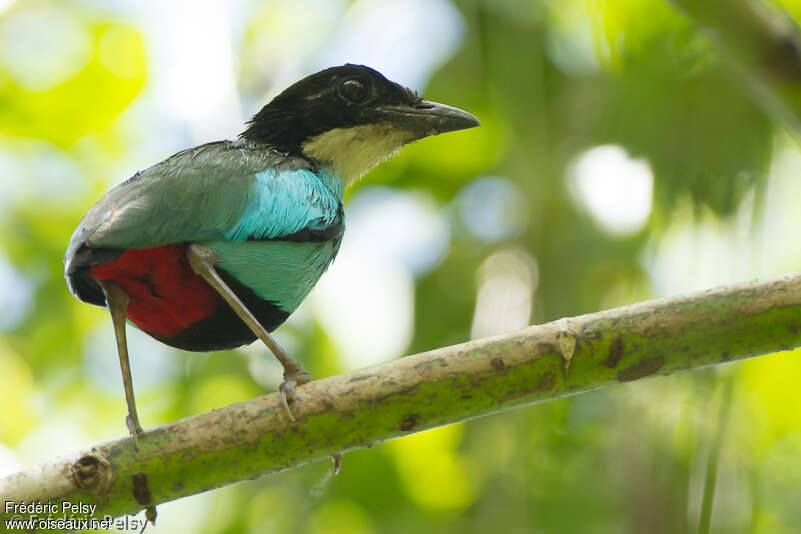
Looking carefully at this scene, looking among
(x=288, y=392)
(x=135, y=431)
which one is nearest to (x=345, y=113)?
(x=288, y=392)

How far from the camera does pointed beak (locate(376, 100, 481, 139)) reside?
4.79 m

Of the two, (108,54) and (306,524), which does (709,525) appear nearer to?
(306,524)

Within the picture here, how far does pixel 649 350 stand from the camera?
3021mm

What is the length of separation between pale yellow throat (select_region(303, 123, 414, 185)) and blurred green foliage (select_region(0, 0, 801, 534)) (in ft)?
3.40

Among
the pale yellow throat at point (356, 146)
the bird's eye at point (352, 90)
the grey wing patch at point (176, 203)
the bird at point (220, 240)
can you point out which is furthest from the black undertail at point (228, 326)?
the bird's eye at point (352, 90)

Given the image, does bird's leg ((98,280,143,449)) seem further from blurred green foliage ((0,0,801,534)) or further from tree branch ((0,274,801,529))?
blurred green foliage ((0,0,801,534))

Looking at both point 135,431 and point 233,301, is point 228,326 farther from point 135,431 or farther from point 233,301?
point 135,431

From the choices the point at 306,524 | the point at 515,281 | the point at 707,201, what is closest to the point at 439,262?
the point at 515,281

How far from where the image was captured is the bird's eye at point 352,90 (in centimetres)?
473

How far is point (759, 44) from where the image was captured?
3094mm

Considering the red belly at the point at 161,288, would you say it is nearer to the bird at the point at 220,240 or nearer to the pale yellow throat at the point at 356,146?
the bird at the point at 220,240

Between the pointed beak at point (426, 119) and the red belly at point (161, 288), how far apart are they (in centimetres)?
150

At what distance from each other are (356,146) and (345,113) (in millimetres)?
173

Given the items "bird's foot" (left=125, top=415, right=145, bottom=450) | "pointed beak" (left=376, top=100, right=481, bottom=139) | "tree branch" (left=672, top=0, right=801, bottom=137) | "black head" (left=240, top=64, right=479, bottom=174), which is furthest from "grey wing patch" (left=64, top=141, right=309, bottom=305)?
"tree branch" (left=672, top=0, right=801, bottom=137)
